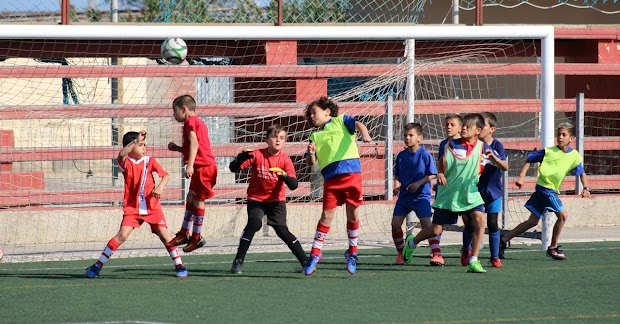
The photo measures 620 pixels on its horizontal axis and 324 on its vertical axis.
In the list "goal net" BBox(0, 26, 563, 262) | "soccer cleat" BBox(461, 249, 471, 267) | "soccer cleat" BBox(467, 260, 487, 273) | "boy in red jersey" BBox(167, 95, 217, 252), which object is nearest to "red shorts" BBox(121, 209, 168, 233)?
"boy in red jersey" BBox(167, 95, 217, 252)

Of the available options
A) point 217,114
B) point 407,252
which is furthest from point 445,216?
point 217,114

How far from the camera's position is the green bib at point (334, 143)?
9398 mm

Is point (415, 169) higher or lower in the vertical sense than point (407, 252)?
higher

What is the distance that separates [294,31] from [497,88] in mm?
8970

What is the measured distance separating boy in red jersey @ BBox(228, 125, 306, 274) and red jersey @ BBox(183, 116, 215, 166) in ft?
1.71

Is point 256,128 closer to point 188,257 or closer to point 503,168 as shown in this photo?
point 188,257

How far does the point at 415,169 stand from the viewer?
10172 mm

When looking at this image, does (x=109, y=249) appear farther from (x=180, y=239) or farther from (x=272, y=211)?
(x=272, y=211)

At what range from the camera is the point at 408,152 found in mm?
10258

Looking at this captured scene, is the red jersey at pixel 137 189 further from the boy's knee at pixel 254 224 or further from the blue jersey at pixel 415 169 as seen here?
the blue jersey at pixel 415 169

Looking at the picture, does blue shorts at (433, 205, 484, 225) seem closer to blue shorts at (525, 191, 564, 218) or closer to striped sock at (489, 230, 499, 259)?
striped sock at (489, 230, 499, 259)

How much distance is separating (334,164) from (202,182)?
1.40 meters

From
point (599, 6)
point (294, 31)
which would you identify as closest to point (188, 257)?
point (294, 31)

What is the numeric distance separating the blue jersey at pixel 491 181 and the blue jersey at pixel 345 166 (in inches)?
60.9
